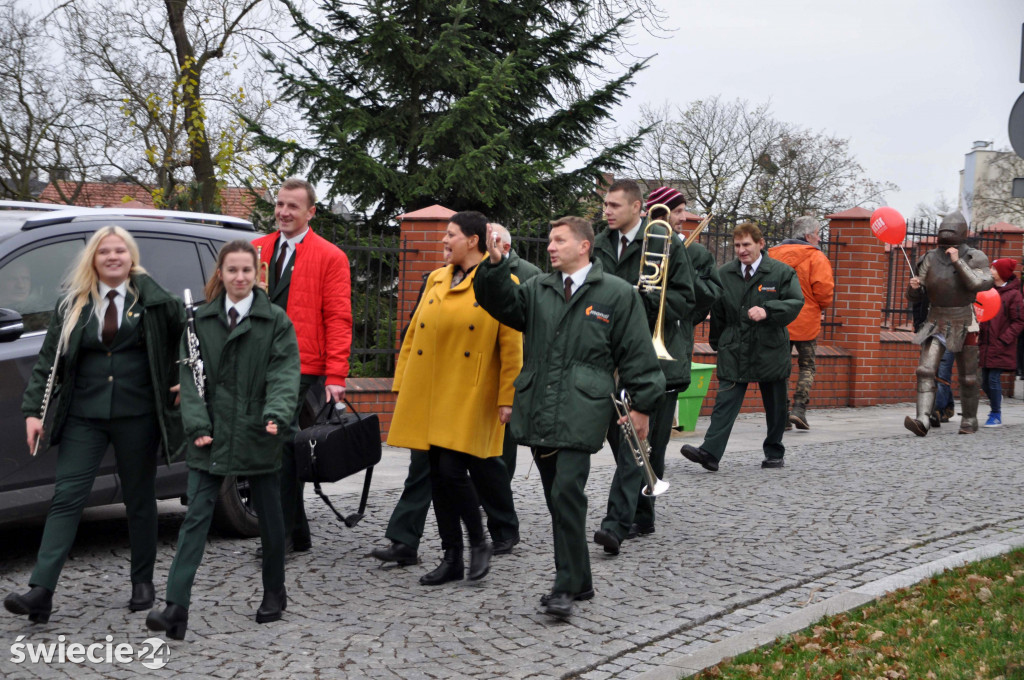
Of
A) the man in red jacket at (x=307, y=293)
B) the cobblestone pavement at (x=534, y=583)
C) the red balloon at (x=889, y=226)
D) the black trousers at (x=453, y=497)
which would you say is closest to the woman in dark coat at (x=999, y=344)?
the red balloon at (x=889, y=226)

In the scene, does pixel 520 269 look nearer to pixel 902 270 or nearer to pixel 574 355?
pixel 574 355

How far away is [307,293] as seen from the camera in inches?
242

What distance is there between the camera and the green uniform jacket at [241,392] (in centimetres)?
496

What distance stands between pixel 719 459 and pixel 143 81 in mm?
20679

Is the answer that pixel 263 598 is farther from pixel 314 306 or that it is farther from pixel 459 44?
pixel 459 44

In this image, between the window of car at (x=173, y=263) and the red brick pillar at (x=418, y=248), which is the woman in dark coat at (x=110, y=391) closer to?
the window of car at (x=173, y=263)

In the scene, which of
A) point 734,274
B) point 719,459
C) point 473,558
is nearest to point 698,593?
point 473,558

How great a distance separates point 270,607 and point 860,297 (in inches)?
465

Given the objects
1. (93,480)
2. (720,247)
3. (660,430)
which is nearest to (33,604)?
(93,480)

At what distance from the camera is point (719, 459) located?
935cm

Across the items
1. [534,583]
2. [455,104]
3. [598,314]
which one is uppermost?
[455,104]

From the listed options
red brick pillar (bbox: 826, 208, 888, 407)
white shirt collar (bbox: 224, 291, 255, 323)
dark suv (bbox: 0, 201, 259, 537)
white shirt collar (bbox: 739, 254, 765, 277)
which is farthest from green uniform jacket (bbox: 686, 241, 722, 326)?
red brick pillar (bbox: 826, 208, 888, 407)

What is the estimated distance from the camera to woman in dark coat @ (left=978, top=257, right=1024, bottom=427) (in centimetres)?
1323
